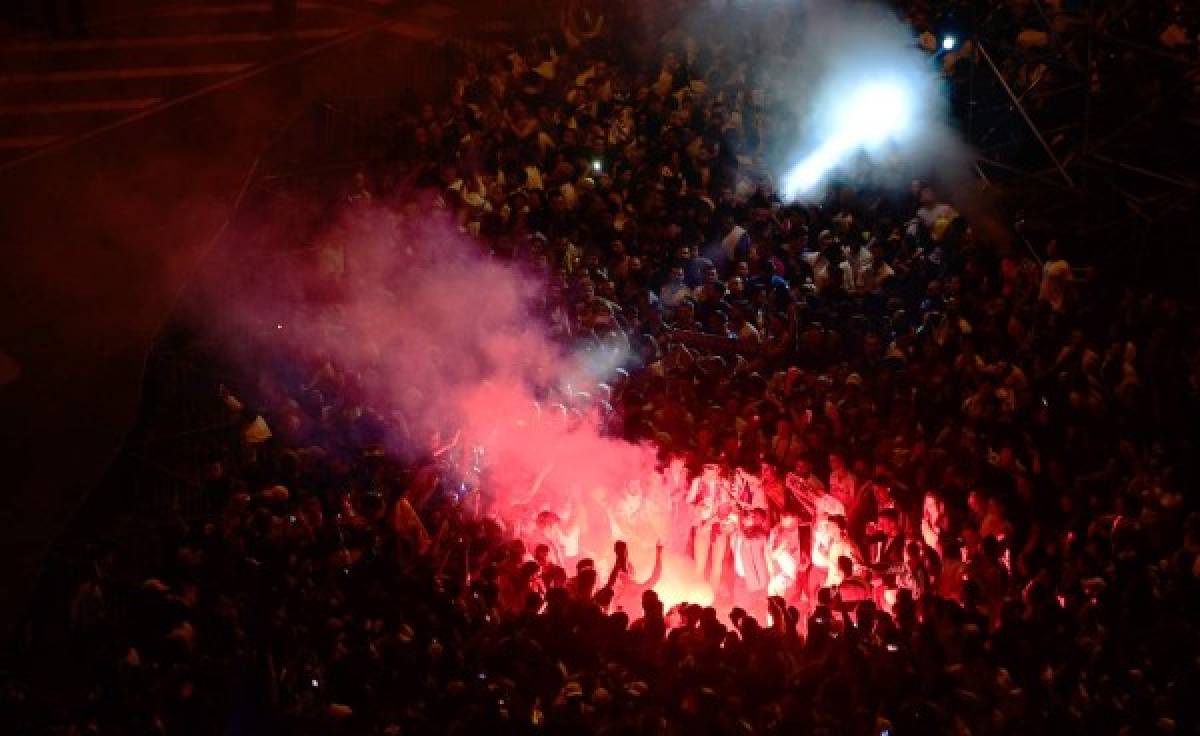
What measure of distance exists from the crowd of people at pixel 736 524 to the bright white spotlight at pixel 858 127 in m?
0.60

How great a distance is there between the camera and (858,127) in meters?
10.2

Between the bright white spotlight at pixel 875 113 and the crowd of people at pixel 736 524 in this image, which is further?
the bright white spotlight at pixel 875 113

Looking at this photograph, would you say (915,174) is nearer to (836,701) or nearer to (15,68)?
(836,701)

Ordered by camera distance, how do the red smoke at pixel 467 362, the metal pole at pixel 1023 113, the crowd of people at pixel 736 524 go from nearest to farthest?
the crowd of people at pixel 736 524
the red smoke at pixel 467 362
the metal pole at pixel 1023 113

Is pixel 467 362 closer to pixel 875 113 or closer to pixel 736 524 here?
pixel 736 524

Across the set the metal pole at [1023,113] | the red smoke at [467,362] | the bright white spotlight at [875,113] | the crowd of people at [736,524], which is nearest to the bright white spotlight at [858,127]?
the bright white spotlight at [875,113]

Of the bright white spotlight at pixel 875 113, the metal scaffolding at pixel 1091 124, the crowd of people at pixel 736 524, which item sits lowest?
the crowd of people at pixel 736 524

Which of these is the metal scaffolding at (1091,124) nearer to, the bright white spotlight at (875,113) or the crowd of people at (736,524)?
the bright white spotlight at (875,113)

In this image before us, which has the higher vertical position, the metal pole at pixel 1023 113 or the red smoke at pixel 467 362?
the metal pole at pixel 1023 113

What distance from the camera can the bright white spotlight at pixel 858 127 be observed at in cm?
925

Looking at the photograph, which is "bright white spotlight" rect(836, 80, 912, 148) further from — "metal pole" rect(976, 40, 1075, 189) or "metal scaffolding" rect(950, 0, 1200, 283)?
"metal pole" rect(976, 40, 1075, 189)

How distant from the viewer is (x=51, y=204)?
420 inches

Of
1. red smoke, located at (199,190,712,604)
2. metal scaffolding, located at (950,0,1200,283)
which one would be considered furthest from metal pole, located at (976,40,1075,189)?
red smoke, located at (199,190,712,604)

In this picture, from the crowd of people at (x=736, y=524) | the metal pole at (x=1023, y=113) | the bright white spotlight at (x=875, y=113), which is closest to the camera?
the crowd of people at (x=736, y=524)
